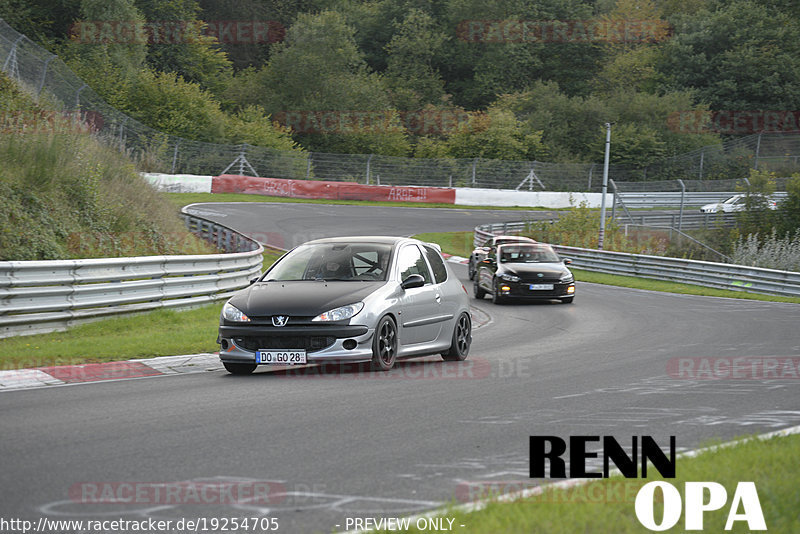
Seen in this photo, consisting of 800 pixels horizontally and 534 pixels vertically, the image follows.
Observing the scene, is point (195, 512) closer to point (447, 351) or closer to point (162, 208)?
point (447, 351)

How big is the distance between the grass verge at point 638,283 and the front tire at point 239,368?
19.0 m

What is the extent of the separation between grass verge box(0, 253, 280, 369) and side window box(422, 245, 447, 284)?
3.01 meters

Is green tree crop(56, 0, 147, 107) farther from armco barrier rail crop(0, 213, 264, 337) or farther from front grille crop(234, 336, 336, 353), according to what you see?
front grille crop(234, 336, 336, 353)

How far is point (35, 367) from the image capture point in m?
10.6

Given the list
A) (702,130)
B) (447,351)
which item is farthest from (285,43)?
(447,351)

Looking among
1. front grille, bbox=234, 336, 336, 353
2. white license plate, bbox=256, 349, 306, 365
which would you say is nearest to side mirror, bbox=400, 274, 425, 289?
front grille, bbox=234, 336, 336, 353

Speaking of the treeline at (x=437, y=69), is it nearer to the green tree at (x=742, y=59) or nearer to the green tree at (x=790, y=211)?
the green tree at (x=742, y=59)

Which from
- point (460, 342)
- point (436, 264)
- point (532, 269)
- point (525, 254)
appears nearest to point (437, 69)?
point (525, 254)

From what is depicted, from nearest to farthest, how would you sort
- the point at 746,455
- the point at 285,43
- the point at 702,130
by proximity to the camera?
the point at 746,455, the point at 702,130, the point at 285,43

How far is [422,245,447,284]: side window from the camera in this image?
12.8m

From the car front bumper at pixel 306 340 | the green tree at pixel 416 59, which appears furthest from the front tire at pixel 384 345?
the green tree at pixel 416 59

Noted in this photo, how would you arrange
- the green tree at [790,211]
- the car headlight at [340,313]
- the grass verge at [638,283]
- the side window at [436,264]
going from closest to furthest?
the car headlight at [340,313], the side window at [436,264], the grass verge at [638,283], the green tree at [790,211]

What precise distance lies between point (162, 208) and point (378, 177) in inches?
1331

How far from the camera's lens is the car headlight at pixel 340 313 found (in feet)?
34.8
